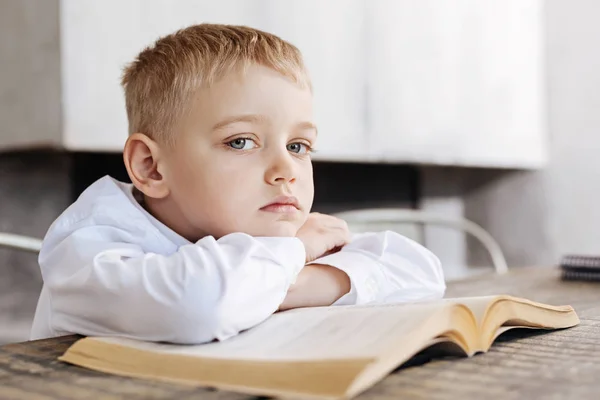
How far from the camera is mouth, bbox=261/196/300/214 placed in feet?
2.36

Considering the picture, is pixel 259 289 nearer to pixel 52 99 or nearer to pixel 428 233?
pixel 52 99

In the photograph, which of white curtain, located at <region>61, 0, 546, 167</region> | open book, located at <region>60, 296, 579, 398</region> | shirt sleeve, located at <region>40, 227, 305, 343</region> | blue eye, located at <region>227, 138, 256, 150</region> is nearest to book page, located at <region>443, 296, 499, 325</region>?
open book, located at <region>60, 296, 579, 398</region>

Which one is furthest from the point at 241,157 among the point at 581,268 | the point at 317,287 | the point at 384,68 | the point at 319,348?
the point at 384,68

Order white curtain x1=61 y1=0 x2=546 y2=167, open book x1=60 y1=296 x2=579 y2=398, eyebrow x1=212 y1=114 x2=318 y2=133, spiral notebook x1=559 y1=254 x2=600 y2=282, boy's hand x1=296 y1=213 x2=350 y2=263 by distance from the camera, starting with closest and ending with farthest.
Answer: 1. open book x1=60 y1=296 x2=579 y2=398
2. eyebrow x1=212 y1=114 x2=318 y2=133
3. boy's hand x1=296 y1=213 x2=350 y2=263
4. spiral notebook x1=559 y1=254 x2=600 y2=282
5. white curtain x1=61 y1=0 x2=546 y2=167

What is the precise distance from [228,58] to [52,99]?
0.71 metres

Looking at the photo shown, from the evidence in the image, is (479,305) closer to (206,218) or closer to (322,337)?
(322,337)

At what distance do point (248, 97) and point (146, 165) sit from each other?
0.44 feet

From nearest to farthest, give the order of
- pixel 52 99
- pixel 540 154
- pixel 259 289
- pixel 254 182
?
pixel 259 289 → pixel 254 182 → pixel 52 99 → pixel 540 154

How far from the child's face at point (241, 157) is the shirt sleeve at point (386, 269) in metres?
0.09

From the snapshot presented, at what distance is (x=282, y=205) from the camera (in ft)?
2.38

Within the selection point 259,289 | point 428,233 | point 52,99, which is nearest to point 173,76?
point 259,289

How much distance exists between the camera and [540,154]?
255cm

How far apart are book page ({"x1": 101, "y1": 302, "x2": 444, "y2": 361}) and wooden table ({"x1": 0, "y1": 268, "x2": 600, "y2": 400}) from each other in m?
0.03

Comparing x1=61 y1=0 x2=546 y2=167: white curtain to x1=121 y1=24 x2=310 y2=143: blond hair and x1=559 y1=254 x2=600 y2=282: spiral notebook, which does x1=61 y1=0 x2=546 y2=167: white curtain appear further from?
x1=559 y1=254 x2=600 y2=282: spiral notebook
